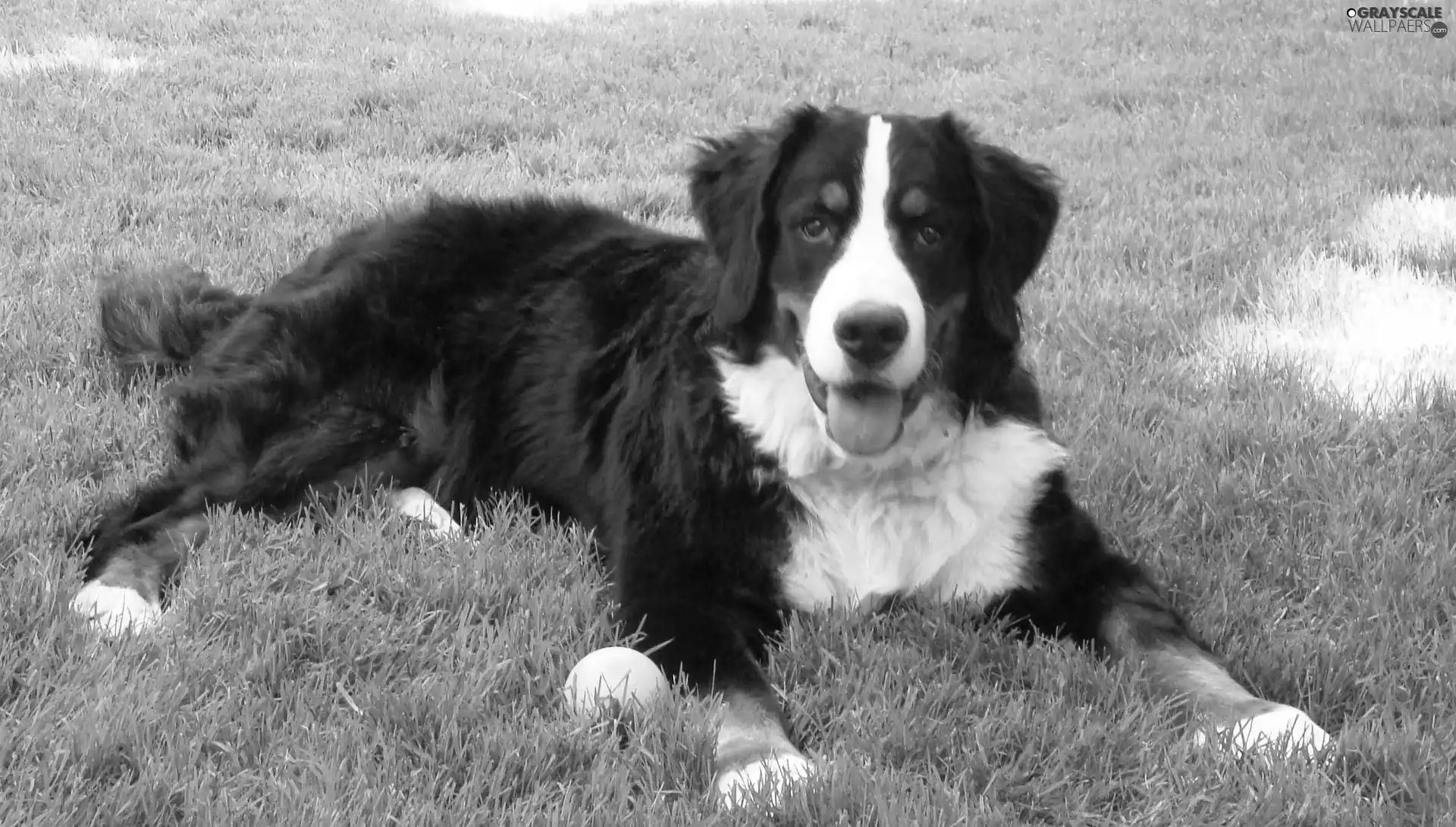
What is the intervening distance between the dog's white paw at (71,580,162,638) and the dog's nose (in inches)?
64.6

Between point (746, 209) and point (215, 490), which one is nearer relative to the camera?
point (746, 209)

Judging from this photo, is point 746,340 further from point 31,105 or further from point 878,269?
point 31,105

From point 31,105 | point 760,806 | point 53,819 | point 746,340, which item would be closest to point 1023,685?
point 760,806

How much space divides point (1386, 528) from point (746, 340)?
5.90 ft

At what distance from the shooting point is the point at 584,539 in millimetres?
3312

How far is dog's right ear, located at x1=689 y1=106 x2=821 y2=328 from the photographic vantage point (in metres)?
3.04

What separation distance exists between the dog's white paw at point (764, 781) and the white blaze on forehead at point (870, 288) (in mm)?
892

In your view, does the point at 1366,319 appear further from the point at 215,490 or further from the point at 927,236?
the point at 215,490

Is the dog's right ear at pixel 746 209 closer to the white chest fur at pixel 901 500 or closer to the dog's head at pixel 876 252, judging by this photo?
the dog's head at pixel 876 252

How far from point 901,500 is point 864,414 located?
1.00ft

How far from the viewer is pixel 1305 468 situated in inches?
145

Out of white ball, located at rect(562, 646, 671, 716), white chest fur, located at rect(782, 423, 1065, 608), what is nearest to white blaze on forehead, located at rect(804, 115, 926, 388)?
white chest fur, located at rect(782, 423, 1065, 608)

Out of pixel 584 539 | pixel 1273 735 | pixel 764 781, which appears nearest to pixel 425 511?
pixel 584 539

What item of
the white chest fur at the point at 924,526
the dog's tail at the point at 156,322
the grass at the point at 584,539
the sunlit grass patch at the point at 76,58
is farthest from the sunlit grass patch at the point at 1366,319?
the sunlit grass patch at the point at 76,58
